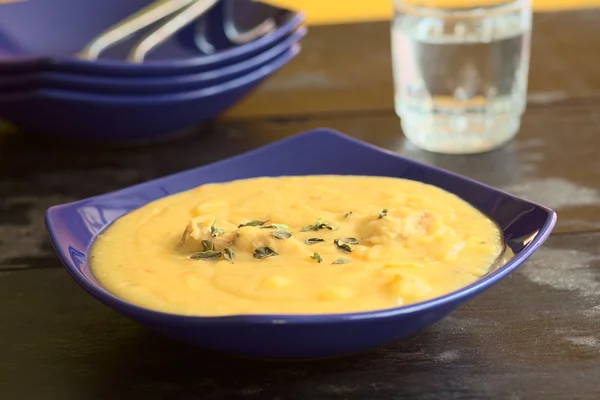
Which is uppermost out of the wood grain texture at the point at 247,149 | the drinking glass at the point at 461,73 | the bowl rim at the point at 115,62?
the bowl rim at the point at 115,62

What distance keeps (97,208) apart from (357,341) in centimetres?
37

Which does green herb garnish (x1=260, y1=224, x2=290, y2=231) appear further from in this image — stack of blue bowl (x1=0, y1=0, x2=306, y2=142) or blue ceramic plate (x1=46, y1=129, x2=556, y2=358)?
stack of blue bowl (x1=0, y1=0, x2=306, y2=142)

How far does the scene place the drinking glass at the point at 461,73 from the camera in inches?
53.4

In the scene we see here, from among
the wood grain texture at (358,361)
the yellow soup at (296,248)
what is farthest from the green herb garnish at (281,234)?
the wood grain texture at (358,361)

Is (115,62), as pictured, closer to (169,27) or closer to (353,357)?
(169,27)

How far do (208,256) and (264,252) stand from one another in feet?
0.17

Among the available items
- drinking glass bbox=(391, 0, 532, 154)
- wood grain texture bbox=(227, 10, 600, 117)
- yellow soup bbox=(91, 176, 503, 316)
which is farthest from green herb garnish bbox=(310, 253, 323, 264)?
wood grain texture bbox=(227, 10, 600, 117)

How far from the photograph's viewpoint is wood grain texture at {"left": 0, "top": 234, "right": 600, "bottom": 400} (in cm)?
76

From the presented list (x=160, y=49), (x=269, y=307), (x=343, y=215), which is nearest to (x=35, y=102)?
(x=160, y=49)

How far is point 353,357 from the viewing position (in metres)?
0.80

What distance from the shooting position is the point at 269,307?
2.41 ft

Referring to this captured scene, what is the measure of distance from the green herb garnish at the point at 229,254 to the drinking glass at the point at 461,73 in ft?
1.92

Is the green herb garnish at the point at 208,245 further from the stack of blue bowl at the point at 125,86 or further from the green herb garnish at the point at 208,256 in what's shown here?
the stack of blue bowl at the point at 125,86

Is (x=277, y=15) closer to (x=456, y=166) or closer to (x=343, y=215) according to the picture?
(x=456, y=166)
